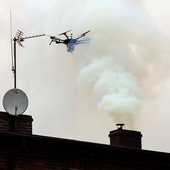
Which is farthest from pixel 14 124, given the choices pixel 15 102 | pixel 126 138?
pixel 126 138

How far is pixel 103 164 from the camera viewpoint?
22.1 m

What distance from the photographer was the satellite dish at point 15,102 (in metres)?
21.8

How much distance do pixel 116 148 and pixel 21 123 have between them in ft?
10.7

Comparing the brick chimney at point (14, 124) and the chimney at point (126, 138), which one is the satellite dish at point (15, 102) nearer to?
the brick chimney at point (14, 124)

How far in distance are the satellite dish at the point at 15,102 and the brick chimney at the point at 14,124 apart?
18 cm

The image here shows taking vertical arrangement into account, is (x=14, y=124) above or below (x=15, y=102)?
below

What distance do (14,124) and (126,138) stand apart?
5142mm

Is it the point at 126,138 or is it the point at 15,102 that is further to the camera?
the point at 126,138

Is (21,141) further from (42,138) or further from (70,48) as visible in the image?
(70,48)

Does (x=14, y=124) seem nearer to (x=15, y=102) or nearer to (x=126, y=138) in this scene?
(x=15, y=102)

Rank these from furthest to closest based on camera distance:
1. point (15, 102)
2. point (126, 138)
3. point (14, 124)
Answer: point (126, 138), point (15, 102), point (14, 124)

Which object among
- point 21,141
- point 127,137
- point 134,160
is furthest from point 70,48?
point 21,141

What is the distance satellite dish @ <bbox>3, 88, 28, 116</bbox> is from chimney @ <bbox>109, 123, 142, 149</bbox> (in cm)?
423

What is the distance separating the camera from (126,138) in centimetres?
2486
